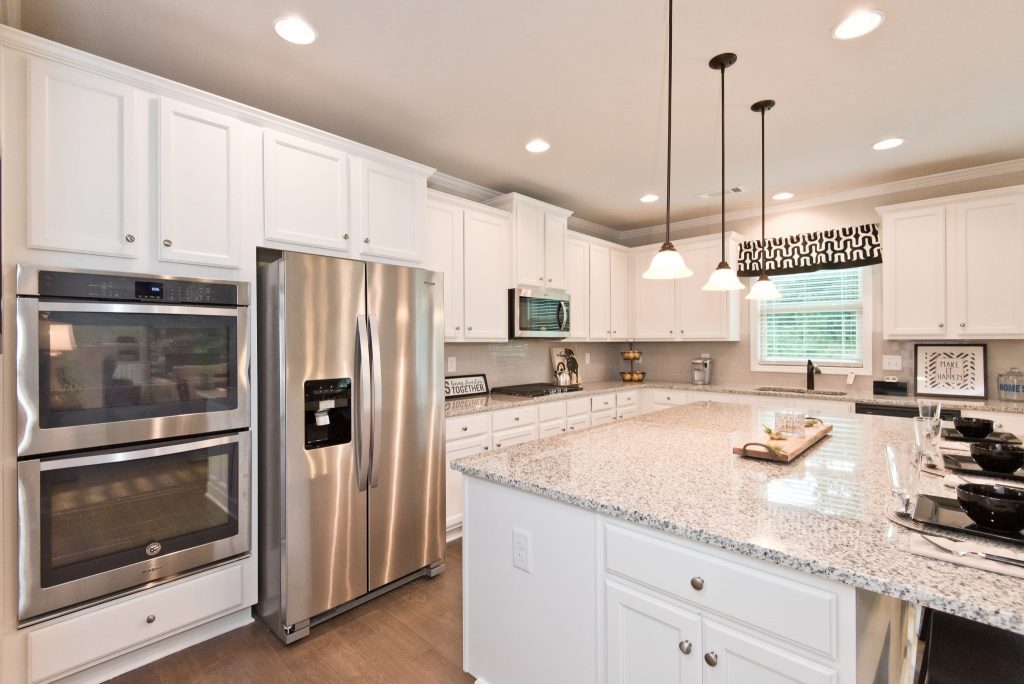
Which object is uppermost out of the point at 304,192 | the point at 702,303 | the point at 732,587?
the point at 304,192

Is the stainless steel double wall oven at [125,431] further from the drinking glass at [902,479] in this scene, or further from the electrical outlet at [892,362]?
the electrical outlet at [892,362]

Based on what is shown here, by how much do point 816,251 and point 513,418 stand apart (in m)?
3.20

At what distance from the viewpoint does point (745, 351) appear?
4.79 metres

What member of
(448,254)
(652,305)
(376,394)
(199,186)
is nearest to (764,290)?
(448,254)

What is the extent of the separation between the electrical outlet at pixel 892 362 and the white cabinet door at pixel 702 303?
1.22 metres

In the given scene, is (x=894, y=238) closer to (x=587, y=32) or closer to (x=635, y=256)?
(x=635, y=256)

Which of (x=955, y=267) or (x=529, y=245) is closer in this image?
(x=955, y=267)

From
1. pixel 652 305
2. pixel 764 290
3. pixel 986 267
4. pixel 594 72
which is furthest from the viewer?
pixel 652 305

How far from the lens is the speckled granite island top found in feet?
2.89

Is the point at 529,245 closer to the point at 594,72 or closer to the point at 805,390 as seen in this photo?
the point at 594,72

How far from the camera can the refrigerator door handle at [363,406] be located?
2361 millimetres

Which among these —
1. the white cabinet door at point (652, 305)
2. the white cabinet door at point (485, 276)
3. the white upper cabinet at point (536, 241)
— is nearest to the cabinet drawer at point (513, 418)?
the white cabinet door at point (485, 276)

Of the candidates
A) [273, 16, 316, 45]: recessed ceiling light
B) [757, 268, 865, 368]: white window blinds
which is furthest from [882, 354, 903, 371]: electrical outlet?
[273, 16, 316, 45]: recessed ceiling light

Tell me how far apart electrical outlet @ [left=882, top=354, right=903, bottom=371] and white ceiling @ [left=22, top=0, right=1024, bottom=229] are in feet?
5.11
